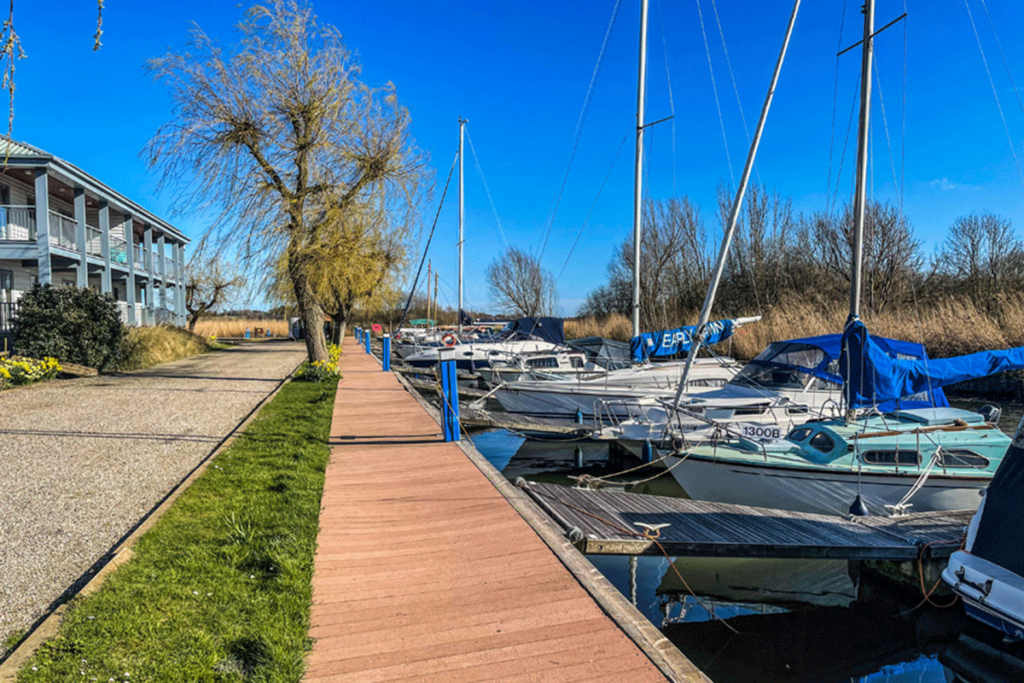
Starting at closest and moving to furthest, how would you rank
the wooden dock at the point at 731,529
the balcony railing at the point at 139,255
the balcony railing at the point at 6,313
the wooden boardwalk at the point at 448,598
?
the wooden boardwalk at the point at 448,598 < the wooden dock at the point at 731,529 < the balcony railing at the point at 6,313 < the balcony railing at the point at 139,255

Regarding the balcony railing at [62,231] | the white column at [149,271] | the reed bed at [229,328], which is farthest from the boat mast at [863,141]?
the reed bed at [229,328]

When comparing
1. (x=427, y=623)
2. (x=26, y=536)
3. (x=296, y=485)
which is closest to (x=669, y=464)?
(x=296, y=485)

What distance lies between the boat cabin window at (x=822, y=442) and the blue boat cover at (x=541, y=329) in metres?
17.4

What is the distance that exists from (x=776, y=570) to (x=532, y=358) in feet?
52.3

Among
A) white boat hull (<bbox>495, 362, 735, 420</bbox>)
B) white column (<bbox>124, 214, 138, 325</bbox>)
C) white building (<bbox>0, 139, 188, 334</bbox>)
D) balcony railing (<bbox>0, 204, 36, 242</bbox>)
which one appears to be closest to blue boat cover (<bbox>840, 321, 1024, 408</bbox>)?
white boat hull (<bbox>495, 362, 735, 420</bbox>)

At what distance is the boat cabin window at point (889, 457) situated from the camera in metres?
8.80

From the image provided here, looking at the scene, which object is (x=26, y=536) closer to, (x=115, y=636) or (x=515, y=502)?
(x=115, y=636)

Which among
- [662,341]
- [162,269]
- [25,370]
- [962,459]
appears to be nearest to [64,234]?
[25,370]

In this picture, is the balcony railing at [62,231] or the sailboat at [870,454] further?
the balcony railing at [62,231]

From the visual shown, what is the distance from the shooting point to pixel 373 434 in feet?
35.9

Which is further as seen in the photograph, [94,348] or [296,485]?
[94,348]

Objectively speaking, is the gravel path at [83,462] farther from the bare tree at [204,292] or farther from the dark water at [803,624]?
the bare tree at [204,292]

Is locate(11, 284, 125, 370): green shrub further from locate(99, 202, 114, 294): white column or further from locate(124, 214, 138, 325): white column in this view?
locate(124, 214, 138, 325): white column

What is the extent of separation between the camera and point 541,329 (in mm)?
27953
